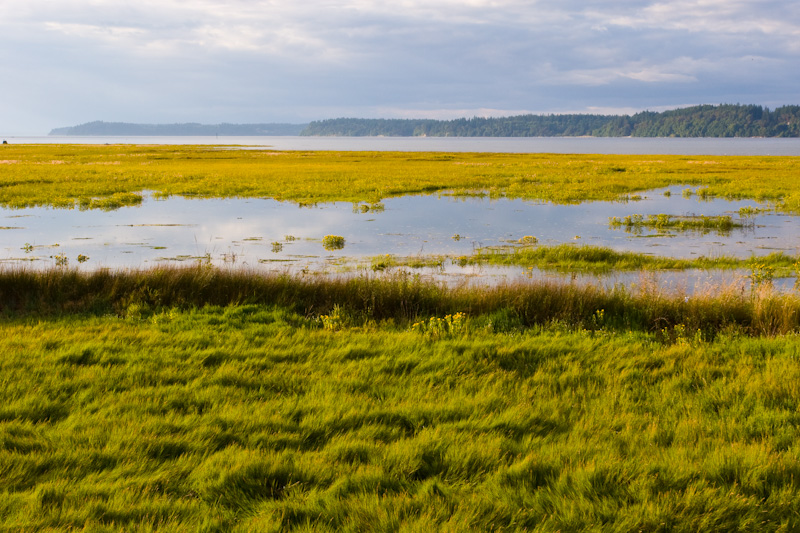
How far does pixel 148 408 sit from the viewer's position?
6.44 meters

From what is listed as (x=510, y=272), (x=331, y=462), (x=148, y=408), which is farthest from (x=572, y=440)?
(x=510, y=272)

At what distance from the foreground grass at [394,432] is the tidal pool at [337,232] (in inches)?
373

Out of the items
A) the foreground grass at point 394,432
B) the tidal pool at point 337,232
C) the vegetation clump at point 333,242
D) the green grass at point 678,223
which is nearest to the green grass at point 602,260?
the tidal pool at point 337,232

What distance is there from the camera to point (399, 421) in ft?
20.5

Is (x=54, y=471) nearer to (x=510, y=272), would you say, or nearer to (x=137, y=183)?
(x=510, y=272)

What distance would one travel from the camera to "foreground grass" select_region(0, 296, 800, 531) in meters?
4.61

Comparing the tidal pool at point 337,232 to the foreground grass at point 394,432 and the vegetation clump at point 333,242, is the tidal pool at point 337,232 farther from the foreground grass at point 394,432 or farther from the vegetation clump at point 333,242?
the foreground grass at point 394,432

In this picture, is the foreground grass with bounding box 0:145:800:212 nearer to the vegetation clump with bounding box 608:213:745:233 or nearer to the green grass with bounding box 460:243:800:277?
the vegetation clump with bounding box 608:213:745:233

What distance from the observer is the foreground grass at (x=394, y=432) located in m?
4.61

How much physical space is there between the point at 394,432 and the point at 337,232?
20843mm

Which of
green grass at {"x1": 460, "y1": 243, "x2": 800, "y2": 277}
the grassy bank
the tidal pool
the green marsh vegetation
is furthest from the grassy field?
the green marsh vegetation

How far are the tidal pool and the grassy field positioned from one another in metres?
6.59

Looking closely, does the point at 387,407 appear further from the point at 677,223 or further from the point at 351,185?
the point at 351,185

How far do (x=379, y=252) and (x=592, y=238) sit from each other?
987cm
